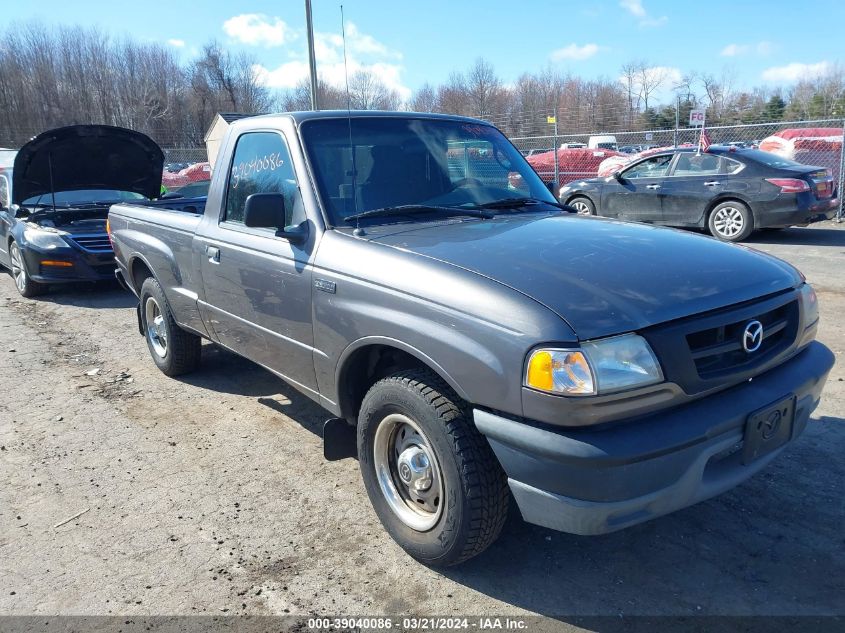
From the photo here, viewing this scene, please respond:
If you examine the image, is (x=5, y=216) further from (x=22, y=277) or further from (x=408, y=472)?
(x=408, y=472)

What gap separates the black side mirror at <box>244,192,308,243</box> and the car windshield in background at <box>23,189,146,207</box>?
6.99 m

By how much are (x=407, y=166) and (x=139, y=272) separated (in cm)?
313

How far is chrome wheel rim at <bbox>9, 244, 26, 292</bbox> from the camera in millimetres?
8984

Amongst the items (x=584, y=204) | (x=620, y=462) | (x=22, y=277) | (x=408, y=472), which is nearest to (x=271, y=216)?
(x=408, y=472)

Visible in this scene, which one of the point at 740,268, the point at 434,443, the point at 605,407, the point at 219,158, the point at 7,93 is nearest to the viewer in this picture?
the point at 605,407

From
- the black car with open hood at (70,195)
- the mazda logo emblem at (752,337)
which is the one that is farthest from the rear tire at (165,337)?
the mazda logo emblem at (752,337)

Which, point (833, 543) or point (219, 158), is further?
point (219, 158)

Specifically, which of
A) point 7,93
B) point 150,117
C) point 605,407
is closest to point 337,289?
point 605,407

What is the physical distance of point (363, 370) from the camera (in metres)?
3.23

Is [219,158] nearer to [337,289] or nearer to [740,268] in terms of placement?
[337,289]

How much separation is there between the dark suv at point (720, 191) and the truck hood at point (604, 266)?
8.38m

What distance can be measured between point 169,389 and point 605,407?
411cm

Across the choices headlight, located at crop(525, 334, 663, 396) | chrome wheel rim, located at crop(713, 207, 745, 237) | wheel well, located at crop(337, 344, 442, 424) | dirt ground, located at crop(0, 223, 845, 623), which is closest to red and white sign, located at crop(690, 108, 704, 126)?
chrome wheel rim, located at crop(713, 207, 745, 237)

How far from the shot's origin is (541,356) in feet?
7.45
